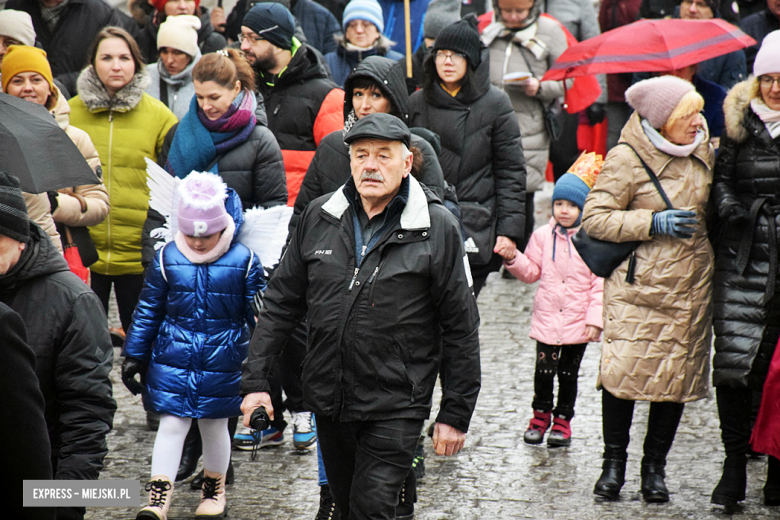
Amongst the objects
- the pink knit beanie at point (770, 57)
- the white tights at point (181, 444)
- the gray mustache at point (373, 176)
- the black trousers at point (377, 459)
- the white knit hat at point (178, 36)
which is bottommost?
the white tights at point (181, 444)

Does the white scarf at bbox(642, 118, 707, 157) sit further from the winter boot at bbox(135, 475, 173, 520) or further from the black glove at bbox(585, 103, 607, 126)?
the black glove at bbox(585, 103, 607, 126)

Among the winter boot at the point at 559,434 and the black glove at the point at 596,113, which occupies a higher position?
the black glove at the point at 596,113

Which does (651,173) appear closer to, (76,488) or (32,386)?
(76,488)

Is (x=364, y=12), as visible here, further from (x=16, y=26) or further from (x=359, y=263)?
(x=359, y=263)

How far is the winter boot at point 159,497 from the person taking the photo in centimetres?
502

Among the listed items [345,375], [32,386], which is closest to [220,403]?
[345,375]

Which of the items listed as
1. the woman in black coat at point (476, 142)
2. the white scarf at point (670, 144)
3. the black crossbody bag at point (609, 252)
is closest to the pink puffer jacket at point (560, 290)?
the woman in black coat at point (476, 142)

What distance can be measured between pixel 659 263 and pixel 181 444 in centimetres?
274

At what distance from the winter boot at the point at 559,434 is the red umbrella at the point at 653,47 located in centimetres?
270

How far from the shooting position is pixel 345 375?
4035 mm

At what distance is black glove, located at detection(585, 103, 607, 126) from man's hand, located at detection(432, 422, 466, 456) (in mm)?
6513

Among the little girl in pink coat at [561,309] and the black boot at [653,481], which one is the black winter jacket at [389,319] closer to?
the black boot at [653,481]

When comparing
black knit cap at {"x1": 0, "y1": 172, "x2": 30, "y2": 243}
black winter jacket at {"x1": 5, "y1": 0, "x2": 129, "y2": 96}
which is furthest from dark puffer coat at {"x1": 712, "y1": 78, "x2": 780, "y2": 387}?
black winter jacket at {"x1": 5, "y1": 0, "x2": 129, "y2": 96}

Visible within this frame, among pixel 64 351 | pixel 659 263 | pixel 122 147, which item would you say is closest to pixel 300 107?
pixel 122 147
